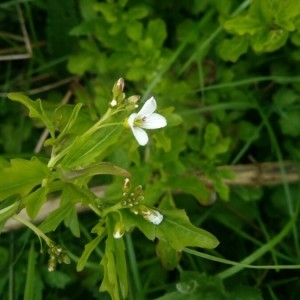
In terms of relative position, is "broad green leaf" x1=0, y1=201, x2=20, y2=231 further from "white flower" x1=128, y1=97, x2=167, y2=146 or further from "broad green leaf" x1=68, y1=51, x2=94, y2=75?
"broad green leaf" x1=68, y1=51, x2=94, y2=75

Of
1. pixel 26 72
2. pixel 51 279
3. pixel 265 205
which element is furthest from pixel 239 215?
pixel 26 72

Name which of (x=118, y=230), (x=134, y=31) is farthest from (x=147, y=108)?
(x=134, y=31)

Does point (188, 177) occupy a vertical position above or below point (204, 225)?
above

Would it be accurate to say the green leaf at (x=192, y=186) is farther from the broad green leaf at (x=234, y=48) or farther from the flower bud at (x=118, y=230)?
the flower bud at (x=118, y=230)

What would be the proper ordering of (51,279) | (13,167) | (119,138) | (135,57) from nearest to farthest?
(13,167) → (119,138) → (51,279) → (135,57)

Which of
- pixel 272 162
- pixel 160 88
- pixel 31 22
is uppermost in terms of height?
pixel 31 22

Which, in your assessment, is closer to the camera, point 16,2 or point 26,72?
point 16,2

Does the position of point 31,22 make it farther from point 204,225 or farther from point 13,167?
point 13,167
